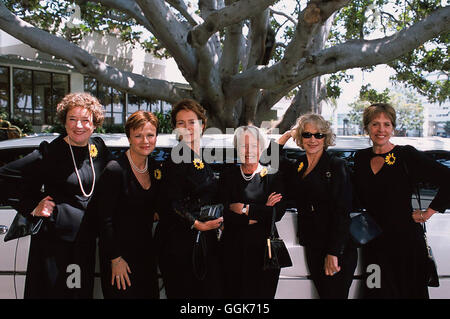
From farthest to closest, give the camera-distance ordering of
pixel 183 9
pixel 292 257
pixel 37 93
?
pixel 37 93 < pixel 183 9 < pixel 292 257

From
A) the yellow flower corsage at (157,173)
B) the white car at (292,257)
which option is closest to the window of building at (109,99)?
the white car at (292,257)

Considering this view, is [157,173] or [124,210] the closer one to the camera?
[124,210]

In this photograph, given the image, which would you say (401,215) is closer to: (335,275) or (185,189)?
(335,275)

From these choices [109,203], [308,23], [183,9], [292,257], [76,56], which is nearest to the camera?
[109,203]

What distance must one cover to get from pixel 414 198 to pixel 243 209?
141cm

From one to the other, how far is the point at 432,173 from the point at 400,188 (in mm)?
223

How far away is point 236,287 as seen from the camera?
2438 mm

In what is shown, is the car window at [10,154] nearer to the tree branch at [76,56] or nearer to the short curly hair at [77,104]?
the short curly hair at [77,104]

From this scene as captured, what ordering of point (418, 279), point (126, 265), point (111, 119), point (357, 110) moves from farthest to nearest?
point (357, 110) → point (111, 119) → point (418, 279) → point (126, 265)

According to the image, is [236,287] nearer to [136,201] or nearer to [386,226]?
[136,201]

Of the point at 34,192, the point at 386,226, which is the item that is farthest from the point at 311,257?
the point at 34,192

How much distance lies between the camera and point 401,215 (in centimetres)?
243

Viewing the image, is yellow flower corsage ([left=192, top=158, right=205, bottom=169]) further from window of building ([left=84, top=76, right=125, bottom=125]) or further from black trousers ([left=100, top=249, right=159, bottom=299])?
window of building ([left=84, top=76, right=125, bottom=125])

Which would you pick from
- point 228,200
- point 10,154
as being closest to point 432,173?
point 228,200
